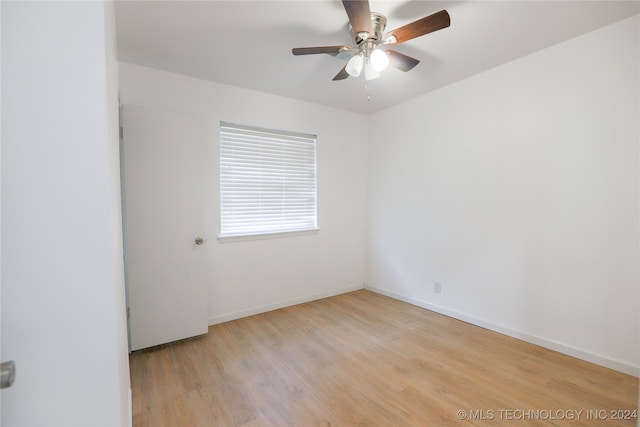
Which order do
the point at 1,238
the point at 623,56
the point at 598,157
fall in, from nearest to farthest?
1. the point at 1,238
2. the point at 623,56
3. the point at 598,157

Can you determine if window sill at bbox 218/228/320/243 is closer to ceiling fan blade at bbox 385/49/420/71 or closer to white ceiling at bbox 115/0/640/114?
white ceiling at bbox 115/0/640/114

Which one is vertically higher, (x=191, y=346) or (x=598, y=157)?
(x=598, y=157)

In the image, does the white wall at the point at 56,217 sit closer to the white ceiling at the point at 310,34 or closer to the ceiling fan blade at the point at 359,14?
the ceiling fan blade at the point at 359,14

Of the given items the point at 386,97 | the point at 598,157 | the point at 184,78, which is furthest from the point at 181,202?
the point at 598,157

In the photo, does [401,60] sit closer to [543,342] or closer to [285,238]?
[285,238]

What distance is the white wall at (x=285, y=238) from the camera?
2805mm

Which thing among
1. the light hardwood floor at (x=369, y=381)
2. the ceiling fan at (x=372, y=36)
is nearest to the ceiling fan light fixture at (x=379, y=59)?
the ceiling fan at (x=372, y=36)

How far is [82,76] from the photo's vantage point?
75 cm

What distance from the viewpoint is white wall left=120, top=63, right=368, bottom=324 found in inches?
110

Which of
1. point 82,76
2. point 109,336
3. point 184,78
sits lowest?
point 109,336

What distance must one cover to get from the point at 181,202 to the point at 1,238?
1977 millimetres

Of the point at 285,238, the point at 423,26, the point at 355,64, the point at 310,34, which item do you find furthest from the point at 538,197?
the point at 285,238

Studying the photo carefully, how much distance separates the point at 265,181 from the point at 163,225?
124 centimetres

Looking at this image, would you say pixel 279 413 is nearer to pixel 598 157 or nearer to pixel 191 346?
pixel 191 346
